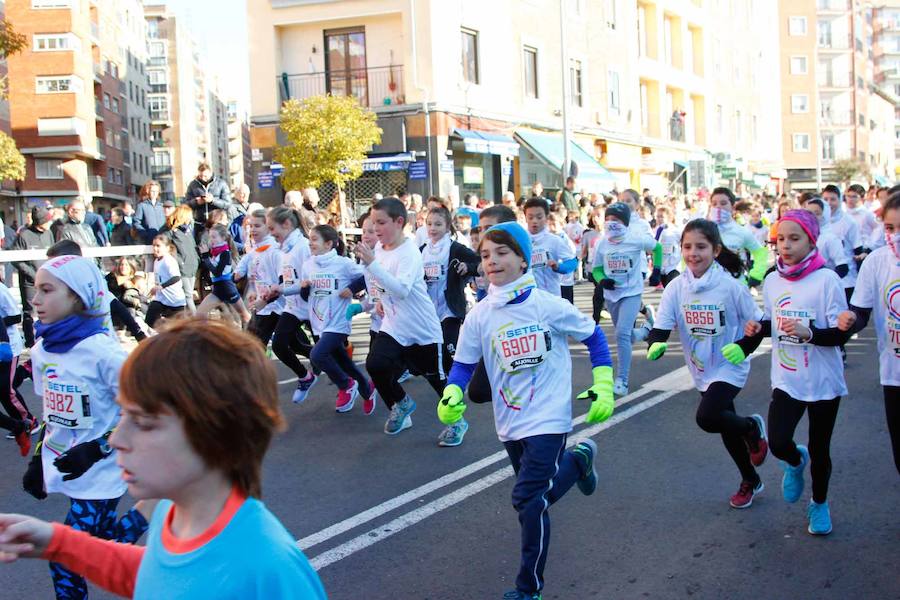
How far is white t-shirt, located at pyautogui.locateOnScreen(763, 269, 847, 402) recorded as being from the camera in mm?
5129

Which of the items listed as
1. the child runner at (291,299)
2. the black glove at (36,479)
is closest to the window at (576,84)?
the child runner at (291,299)

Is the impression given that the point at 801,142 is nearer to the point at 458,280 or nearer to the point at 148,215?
the point at 148,215

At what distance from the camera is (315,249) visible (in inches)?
353

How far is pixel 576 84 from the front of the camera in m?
34.9

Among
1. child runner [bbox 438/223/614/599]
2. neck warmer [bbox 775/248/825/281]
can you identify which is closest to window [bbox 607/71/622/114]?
neck warmer [bbox 775/248/825/281]

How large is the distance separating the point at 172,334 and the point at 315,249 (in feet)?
22.9

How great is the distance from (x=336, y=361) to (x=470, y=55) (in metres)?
21.9

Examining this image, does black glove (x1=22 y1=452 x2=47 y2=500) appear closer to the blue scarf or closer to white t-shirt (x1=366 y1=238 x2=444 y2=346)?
the blue scarf

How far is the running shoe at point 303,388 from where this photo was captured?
9.34 metres

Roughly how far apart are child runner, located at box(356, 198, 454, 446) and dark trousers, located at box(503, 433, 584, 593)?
2863mm

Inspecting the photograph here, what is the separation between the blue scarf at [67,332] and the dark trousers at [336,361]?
442 centimetres

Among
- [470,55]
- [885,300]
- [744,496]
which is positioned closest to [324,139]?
[470,55]

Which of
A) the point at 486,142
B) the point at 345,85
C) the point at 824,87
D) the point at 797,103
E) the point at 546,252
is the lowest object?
the point at 546,252

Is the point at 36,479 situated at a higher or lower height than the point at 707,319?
lower
